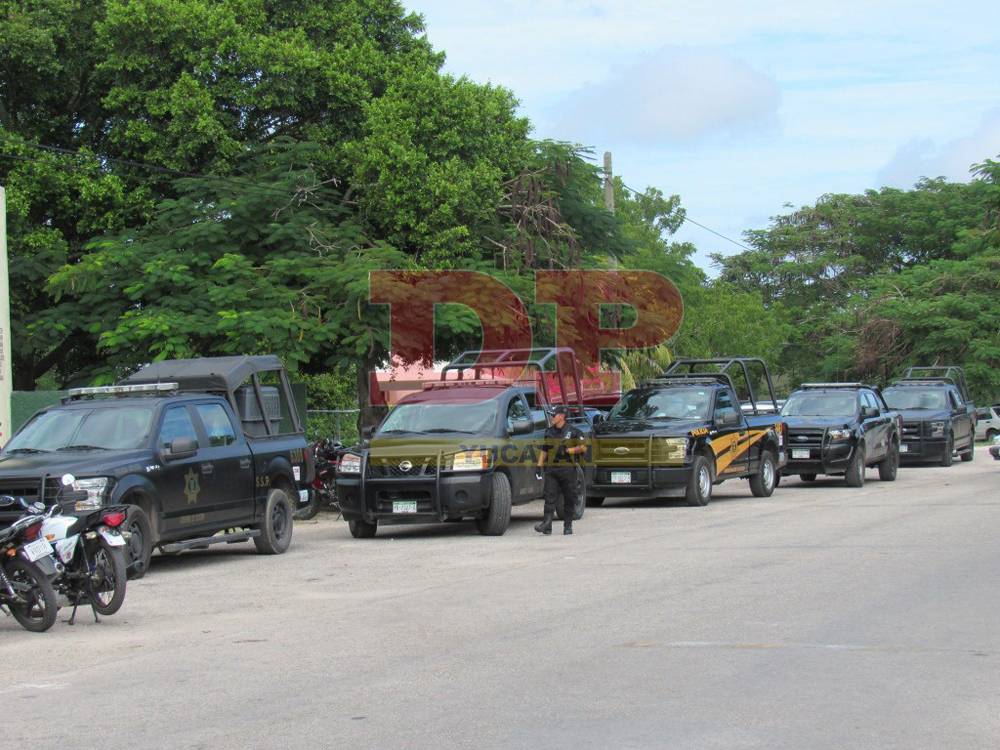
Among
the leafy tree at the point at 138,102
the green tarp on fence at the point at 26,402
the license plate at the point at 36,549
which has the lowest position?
the license plate at the point at 36,549

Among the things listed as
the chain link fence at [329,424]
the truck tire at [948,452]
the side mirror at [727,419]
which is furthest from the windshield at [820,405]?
the chain link fence at [329,424]

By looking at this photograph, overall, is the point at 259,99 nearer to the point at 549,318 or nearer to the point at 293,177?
the point at 293,177

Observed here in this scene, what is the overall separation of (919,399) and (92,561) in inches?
1095

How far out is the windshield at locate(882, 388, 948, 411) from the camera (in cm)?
3519

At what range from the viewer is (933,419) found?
3381 centimetres

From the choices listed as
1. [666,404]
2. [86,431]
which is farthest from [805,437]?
[86,431]

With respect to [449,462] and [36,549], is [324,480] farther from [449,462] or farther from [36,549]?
[36,549]

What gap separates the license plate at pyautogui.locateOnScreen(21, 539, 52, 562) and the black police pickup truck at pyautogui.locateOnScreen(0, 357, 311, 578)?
3.61 ft

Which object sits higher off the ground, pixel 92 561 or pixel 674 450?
pixel 674 450

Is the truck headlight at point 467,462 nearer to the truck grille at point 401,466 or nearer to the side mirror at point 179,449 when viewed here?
the truck grille at point 401,466

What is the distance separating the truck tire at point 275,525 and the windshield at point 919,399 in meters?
22.1

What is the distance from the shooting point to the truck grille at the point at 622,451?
22297 mm

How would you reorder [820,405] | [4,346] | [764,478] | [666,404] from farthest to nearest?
[820,405]
[764,478]
[666,404]
[4,346]

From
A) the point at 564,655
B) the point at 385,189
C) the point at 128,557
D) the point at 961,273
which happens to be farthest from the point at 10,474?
the point at 961,273
